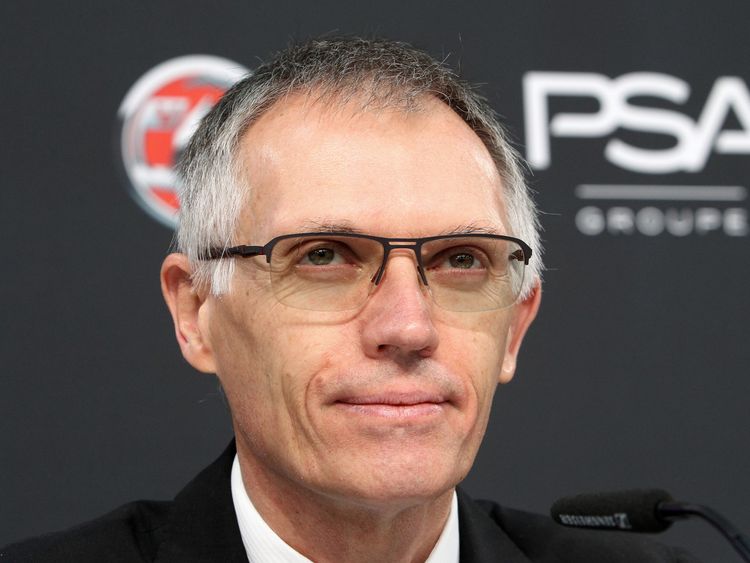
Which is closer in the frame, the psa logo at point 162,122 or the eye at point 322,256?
the eye at point 322,256

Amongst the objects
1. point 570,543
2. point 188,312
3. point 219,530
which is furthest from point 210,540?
point 570,543

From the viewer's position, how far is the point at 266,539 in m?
1.74

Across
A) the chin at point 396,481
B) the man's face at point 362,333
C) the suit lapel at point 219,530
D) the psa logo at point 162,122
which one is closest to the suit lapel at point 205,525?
the suit lapel at point 219,530

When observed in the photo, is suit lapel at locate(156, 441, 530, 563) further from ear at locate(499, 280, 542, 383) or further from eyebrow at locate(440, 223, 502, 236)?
eyebrow at locate(440, 223, 502, 236)

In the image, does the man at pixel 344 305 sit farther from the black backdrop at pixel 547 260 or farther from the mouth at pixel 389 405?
the black backdrop at pixel 547 260

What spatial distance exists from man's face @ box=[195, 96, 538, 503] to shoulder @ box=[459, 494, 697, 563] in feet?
1.54

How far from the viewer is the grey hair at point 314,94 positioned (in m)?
1.71

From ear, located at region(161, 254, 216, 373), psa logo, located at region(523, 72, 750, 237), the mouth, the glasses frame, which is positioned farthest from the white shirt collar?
psa logo, located at region(523, 72, 750, 237)

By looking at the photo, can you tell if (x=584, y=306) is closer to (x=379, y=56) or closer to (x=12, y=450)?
(x=379, y=56)

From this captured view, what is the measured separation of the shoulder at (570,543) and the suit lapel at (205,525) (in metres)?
0.45

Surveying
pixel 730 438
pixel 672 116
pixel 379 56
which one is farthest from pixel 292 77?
pixel 730 438

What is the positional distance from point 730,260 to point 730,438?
477 millimetres

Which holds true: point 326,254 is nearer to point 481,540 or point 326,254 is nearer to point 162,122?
point 481,540

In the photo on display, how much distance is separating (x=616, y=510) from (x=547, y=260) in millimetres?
1365
